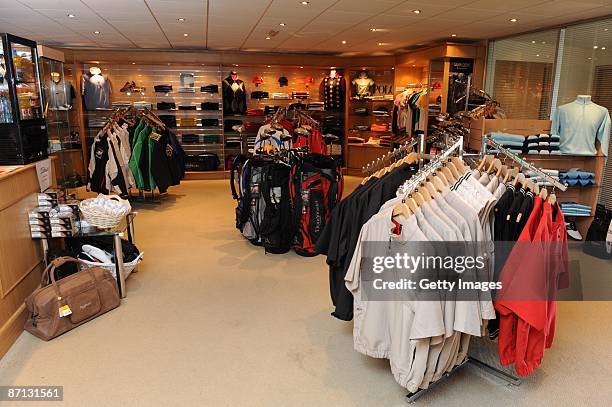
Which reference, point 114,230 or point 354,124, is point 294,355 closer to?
point 114,230

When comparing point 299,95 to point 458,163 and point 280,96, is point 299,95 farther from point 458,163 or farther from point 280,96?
point 458,163

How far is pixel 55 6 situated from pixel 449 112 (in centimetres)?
610

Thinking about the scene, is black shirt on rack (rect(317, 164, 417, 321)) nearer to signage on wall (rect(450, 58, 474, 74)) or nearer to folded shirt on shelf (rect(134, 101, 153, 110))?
signage on wall (rect(450, 58, 474, 74))

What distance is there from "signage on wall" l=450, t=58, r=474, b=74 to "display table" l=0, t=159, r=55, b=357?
6582 millimetres

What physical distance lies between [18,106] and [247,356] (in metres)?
2.72

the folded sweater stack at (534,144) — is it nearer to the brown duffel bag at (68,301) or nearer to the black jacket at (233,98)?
the brown duffel bag at (68,301)

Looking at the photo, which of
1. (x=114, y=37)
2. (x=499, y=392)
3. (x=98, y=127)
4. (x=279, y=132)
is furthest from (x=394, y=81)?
(x=499, y=392)

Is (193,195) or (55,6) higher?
(55,6)

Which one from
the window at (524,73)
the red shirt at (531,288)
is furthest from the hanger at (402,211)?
the window at (524,73)

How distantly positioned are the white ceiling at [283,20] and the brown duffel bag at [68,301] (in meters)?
3.04

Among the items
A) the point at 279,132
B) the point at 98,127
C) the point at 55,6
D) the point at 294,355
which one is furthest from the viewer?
the point at 98,127

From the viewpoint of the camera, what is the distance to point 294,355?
9.84ft

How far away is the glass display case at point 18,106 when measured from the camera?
349cm

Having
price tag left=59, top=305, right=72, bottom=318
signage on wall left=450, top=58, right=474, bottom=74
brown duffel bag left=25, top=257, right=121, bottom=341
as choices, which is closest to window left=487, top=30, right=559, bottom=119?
signage on wall left=450, top=58, right=474, bottom=74
